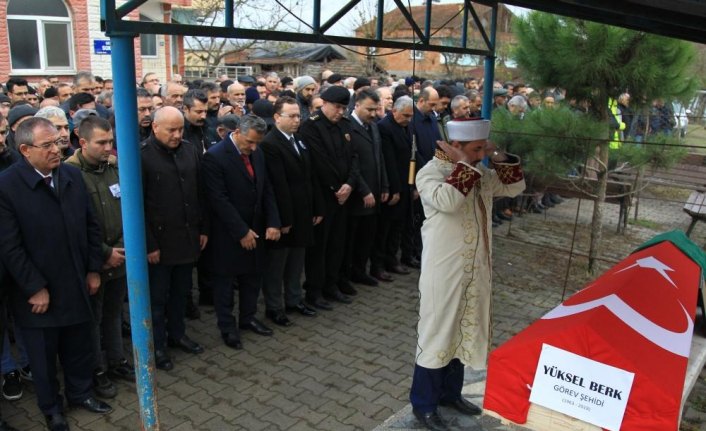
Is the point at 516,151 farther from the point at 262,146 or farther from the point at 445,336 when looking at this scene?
the point at 445,336

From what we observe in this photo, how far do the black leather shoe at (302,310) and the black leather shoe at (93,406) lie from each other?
74.4 inches

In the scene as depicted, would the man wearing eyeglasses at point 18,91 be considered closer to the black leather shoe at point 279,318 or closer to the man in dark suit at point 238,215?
the man in dark suit at point 238,215

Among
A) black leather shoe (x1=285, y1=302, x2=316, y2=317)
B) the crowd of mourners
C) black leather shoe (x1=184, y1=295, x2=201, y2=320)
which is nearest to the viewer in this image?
the crowd of mourners

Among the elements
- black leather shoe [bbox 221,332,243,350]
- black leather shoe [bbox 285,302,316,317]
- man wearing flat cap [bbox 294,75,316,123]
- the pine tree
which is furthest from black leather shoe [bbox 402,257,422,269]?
black leather shoe [bbox 221,332,243,350]

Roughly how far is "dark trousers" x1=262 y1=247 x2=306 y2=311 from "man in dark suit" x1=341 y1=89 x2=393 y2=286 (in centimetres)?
69

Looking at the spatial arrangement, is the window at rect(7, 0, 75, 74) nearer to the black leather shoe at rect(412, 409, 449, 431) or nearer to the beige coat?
the beige coat

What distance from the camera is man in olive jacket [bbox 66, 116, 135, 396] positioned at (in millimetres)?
3703

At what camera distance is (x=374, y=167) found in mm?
5773

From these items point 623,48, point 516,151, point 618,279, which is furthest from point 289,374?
point 623,48

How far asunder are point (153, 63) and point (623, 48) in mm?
15142

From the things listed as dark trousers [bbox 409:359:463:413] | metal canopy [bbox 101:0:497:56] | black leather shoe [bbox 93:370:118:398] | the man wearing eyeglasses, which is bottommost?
black leather shoe [bbox 93:370:118:398]

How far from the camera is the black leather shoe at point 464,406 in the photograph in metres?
3.59

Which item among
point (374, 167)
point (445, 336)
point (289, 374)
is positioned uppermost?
point (374, 167)

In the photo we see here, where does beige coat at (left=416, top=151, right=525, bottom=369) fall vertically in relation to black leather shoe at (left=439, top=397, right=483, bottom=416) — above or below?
above
